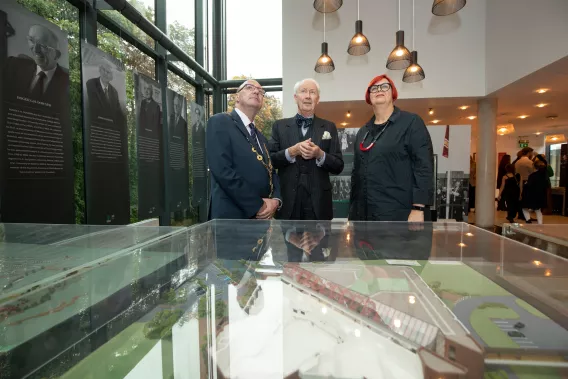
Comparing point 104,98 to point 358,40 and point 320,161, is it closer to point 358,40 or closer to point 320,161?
point 320,161

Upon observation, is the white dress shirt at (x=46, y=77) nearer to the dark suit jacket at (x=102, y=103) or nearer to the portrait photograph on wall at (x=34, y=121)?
the portrait photograph on wall at (x=34, y=121)

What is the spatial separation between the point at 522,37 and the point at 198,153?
17.2 ft

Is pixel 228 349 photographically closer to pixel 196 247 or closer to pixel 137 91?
pixel 196 247

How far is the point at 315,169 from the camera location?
7.04 feet

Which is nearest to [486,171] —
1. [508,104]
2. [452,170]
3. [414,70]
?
[508,104]

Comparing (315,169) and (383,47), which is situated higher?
(383,47)

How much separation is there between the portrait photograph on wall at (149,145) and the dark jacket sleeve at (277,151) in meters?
2.01

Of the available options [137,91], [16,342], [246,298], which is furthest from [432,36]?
[16,342]

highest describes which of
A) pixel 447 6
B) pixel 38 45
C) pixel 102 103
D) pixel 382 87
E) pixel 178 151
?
pixel 447 6

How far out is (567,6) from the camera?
12.8ft

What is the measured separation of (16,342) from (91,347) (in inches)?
4.5

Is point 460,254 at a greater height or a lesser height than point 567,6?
lesser

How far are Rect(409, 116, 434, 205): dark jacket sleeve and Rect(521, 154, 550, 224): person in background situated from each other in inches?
264

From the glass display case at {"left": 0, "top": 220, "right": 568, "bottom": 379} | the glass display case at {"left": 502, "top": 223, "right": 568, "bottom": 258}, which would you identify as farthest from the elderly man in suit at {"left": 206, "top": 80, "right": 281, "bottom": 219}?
the glass display case at {"left": 502, "top": 223, "right": 568, "bottom": 258}
